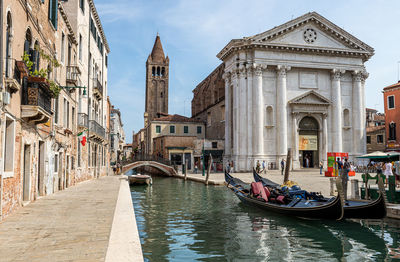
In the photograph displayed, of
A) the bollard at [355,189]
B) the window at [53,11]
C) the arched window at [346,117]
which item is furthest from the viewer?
the arched window at [346,117]

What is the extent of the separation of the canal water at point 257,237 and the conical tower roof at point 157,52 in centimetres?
5825

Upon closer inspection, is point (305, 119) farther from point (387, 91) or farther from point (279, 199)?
point (279, 199)

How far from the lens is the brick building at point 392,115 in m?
34.0

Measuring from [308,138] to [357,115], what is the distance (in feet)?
16.8

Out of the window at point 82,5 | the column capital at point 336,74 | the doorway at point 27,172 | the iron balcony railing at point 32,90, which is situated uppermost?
the window at point 82,5

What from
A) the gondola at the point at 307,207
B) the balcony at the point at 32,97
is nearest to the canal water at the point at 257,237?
the gondola at the point at 307,207

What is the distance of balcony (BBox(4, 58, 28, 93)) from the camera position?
23.1 ft

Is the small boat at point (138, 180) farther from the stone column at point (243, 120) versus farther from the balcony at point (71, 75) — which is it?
the balcony at point (71, 75)

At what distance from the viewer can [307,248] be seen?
750 cm

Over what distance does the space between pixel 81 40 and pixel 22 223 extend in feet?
45.1

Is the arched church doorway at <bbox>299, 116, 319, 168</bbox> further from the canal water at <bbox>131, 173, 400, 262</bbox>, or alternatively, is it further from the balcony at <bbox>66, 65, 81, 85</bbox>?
the balcony at <bbox>66, 65, 81, 85</bbox>

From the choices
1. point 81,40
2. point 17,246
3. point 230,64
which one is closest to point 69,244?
point 17,246

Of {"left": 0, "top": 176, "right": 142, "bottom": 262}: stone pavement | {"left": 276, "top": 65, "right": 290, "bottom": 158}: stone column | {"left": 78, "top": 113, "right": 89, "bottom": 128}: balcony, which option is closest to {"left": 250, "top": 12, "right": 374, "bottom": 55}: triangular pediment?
{"left": 276, "top": 65, "right": 290, "bottom": 158}: stone column

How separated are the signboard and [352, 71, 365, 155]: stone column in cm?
363
